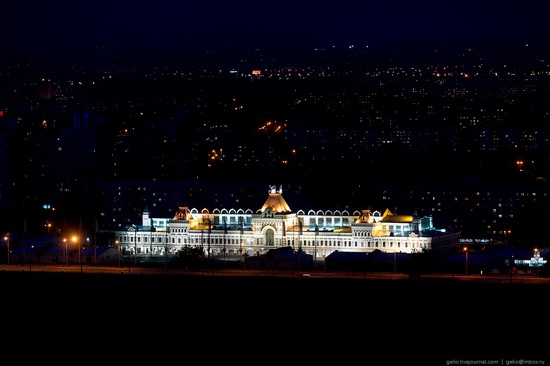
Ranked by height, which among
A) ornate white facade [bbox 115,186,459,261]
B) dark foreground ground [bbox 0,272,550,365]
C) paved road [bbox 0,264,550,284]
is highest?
ornate white facade [bbox 115,186,459,261]

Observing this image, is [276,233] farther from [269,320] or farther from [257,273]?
[269,320]

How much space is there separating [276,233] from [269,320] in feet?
47.9

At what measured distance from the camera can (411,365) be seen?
147 feet

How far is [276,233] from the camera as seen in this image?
6838cm

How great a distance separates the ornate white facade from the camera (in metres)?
66.2

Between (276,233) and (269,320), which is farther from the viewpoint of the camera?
(276,233)

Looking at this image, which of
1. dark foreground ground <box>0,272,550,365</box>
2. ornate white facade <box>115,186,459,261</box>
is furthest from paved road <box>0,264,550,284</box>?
ornate white facade <box>115,186,459,261</box>

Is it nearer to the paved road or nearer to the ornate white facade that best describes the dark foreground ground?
the paved road

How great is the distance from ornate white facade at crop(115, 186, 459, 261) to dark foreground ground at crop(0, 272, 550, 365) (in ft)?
26.7

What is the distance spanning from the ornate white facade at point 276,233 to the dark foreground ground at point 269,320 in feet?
26.7

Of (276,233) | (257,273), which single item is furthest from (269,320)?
(276,233)

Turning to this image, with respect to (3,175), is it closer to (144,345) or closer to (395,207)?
(395,207)

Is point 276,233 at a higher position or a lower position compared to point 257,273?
higher

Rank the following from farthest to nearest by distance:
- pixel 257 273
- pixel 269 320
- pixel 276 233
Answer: pixel 276 233 < pixel 257 273 < pixel 269 320
